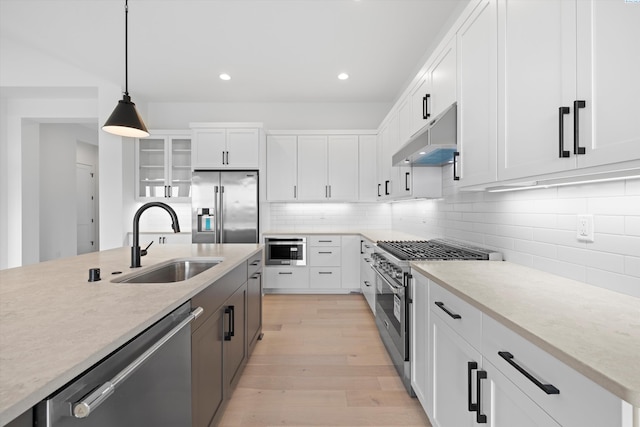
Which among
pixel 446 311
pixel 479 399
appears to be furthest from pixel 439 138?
pixel 479 399

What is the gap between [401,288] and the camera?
2068mm

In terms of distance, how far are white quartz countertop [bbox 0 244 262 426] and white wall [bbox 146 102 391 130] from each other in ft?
12.6

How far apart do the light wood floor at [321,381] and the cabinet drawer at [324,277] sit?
101 cm

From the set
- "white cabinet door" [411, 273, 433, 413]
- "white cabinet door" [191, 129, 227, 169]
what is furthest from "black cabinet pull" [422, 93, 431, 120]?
"white cabinet door" [191, 129, 227, 169]

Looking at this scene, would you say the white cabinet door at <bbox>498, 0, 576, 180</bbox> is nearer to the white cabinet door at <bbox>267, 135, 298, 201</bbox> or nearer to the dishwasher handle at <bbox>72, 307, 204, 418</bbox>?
the dishwasher handle at <bbox>72, 307, 204, 418</bbox>

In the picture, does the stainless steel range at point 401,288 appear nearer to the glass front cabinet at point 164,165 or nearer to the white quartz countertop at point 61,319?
the white quartz countertop at point 61,319

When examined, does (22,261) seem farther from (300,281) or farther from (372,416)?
(372,416)

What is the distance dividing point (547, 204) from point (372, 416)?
161 centimetres

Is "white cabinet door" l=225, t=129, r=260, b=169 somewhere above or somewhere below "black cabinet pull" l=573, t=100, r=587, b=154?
above

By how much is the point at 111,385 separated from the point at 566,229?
1.92m

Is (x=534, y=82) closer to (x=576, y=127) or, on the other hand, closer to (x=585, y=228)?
(x=576, y=127)

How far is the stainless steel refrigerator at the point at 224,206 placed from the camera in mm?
4434

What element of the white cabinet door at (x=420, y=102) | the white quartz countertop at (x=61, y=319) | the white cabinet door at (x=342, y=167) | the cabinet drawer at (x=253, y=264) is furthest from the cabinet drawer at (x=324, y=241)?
the white quartz countertop at (x=61, y=319)

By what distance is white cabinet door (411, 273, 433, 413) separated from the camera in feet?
5.58
